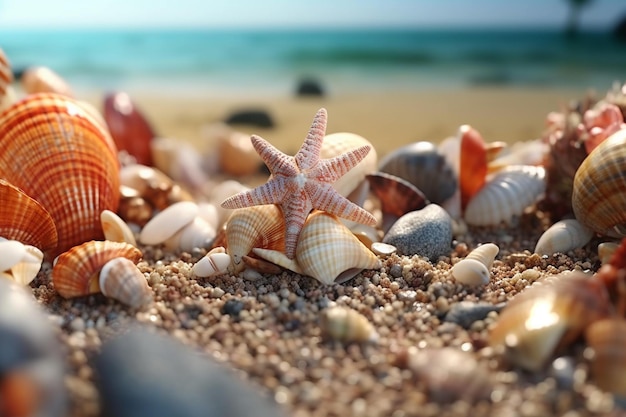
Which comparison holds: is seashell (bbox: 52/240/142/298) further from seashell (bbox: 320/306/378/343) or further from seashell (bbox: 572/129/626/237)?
seashell (bbox: 572/129/626/237)

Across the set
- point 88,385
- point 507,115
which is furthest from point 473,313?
point 507,115

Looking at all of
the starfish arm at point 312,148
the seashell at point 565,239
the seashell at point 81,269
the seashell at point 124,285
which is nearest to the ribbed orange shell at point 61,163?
the seashell at point 81,269

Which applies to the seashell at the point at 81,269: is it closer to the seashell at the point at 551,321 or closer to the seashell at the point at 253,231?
the seashell at the point at 253,231

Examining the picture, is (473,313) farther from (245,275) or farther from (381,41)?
(381,41)

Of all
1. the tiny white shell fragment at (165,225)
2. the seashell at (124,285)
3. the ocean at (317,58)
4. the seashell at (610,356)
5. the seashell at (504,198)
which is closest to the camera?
the seashell at (610,356)

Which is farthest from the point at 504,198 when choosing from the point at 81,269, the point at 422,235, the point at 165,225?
the point at 81,269

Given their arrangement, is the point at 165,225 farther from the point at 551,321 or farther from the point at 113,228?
the point at 551,321

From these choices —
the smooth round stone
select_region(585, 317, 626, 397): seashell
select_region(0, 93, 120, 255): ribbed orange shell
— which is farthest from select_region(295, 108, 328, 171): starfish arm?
select_region(585, 317, 626, 397): seashell
